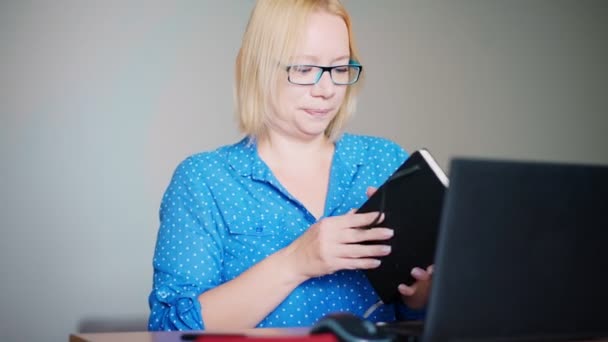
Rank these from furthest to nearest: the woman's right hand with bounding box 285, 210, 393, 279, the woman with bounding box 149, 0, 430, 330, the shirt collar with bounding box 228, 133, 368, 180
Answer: the shirt collar with bounding box 228, 133, 368, 180 → the woman with bounding box 149, 0, 430, 330 → the woman's right hand with bounding box 285, 210, 393, 279

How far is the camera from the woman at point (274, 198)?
1504 mm

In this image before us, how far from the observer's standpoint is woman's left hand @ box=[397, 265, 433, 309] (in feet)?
4.69

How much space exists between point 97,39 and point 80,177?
42 centimetres

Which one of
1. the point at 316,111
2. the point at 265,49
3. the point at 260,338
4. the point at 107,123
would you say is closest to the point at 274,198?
the point at 316,111

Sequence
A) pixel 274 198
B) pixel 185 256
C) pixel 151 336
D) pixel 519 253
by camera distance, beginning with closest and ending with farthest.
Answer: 1. pixel 519 253
2. pixel 151 336
3. pixel 185 256
4. pixel 274 198

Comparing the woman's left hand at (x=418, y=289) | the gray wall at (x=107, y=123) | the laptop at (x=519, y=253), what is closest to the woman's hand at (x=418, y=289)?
the woman's left hand at (x=418, y=289)

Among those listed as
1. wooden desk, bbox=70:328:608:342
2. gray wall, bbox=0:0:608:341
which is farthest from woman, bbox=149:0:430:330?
gray wall, bbox=0:0:608:341

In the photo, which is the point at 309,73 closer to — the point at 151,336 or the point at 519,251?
the point at 151,336

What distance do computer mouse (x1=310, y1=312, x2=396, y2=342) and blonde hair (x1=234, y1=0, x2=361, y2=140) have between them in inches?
26.2

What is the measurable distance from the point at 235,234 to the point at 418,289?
384 mm

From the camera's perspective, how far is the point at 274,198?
1.71m

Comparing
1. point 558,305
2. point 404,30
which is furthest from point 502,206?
point 404,30

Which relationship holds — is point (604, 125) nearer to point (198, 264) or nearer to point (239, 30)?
point (239, 30)

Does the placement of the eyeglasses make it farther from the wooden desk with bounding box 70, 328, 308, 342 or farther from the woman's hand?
the wooden desk with bounding box 70, 328, 308, 342
